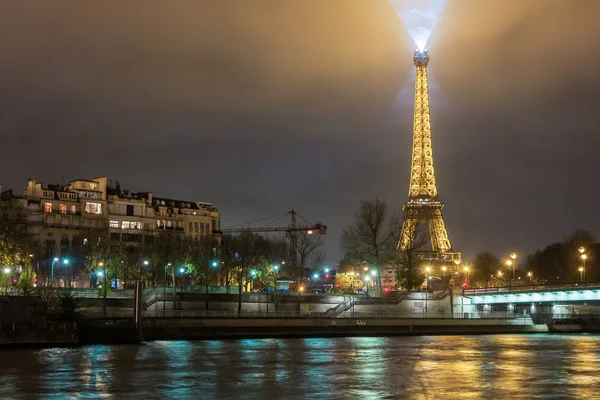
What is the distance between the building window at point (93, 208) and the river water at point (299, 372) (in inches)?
3272

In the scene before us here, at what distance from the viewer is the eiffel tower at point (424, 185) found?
183 meters

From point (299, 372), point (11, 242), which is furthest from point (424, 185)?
point (299, 372)

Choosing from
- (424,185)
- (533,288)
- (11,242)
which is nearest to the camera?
(11,242)

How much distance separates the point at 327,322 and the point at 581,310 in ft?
185

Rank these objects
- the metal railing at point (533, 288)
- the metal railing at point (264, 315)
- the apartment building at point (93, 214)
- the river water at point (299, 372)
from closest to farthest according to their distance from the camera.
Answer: the river water at point (299, 372) → the metal railing at point (264, 315) → the metal railing at point (533, 288) → the apartment building at point (93, 214)

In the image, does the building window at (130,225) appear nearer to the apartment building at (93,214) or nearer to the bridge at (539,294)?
the apartment building at (93,214)

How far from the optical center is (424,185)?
19050cm

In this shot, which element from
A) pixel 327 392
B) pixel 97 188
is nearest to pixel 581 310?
pixel 97 188

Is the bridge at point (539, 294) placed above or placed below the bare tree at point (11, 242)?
below

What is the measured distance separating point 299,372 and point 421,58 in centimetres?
15991

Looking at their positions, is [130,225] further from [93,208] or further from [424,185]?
[424,185]

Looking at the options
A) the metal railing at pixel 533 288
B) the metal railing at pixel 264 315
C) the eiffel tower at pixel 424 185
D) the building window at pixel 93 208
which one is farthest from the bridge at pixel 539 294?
the building window at pixel 93 208

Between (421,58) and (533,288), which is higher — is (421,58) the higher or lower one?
the higher one

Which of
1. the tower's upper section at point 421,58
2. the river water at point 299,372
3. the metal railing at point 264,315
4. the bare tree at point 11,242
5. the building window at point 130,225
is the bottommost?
the river water at point 299,372
